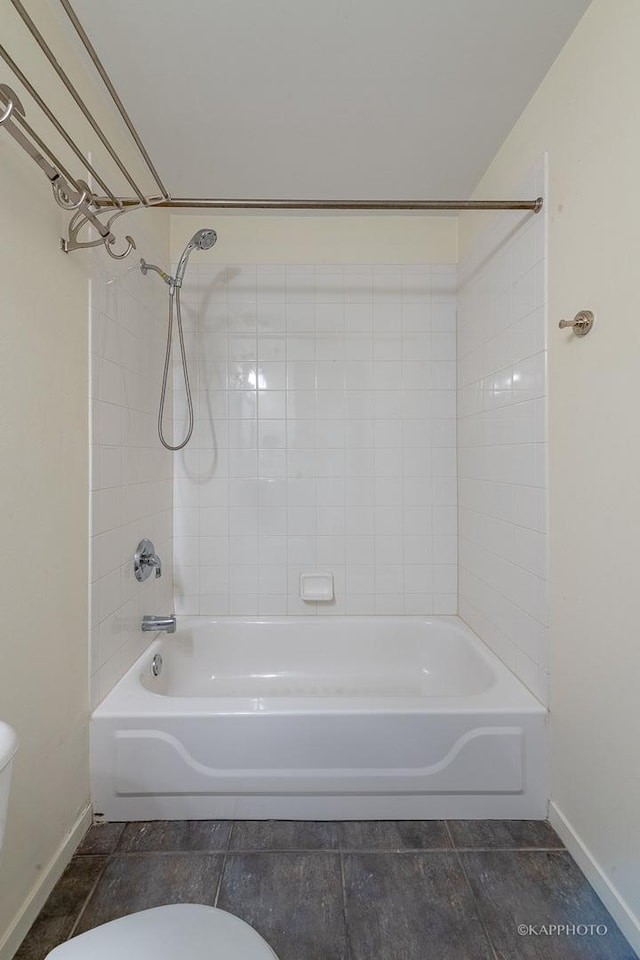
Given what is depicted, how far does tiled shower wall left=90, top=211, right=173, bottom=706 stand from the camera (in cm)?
148

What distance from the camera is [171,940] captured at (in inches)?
28.3

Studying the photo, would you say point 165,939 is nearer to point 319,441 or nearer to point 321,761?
point 321,761

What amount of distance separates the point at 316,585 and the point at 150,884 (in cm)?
125

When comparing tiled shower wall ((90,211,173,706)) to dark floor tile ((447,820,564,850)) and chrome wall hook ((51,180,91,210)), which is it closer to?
chrome wall hook ((51,180,91,210))

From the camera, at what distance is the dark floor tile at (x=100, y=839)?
1327 millimetres

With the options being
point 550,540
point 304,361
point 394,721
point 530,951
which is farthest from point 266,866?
point 304,361

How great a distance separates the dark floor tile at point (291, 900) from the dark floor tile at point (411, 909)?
1.7 inches

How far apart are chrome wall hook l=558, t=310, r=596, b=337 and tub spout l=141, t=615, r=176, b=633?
178 cm

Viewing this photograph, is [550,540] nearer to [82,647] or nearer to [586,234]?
[586,234]

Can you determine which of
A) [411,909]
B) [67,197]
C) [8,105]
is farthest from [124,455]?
[411,909]

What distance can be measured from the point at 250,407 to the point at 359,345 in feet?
2.08

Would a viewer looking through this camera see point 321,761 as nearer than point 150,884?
No

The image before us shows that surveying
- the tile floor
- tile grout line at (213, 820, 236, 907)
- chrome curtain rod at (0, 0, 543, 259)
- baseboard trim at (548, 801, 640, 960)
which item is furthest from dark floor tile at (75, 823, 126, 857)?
chrome curtain rod at (0, 0, 543, 259)

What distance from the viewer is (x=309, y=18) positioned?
1207mm
